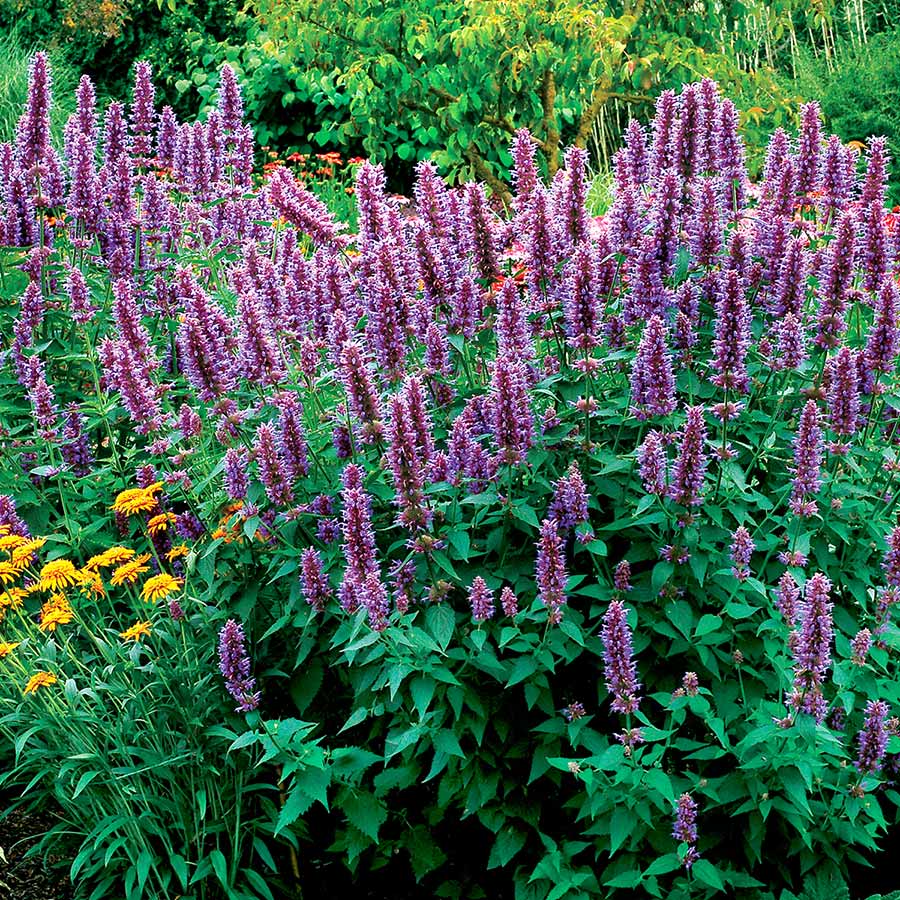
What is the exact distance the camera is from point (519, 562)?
12.4ft

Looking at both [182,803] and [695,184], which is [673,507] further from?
[182,803]

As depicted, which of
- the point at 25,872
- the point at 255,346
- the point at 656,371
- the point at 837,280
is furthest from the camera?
the point at 25,872

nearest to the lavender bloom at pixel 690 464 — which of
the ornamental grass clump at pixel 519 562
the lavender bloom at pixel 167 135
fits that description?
the ornamental grass clump at pixel 519 562

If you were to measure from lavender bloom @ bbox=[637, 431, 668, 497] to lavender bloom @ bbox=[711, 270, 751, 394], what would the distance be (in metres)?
0.30

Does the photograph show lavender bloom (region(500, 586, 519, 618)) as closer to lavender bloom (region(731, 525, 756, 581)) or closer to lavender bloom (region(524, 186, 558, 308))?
lavender bloom (region(731, 525, 756, 581))

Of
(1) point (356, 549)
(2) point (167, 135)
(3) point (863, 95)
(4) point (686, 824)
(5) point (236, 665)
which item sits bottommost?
(4) point (686, 824)

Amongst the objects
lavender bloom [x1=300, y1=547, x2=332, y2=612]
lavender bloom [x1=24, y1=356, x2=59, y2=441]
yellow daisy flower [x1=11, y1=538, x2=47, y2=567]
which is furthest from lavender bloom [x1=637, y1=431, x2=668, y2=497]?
lavender bloom [x1=24, y1=356, x2=59, y2=441]

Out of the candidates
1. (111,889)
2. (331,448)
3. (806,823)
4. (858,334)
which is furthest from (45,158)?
(806,823)

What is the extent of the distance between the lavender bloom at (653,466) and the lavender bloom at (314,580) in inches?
37.5

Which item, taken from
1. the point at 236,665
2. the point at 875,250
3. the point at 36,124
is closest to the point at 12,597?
the point at 236,665

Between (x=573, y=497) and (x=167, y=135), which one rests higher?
(x=167, y=135)

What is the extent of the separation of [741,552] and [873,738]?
0.64 m

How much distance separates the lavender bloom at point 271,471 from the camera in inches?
142

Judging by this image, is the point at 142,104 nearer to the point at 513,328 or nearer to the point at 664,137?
the point at 664,137
